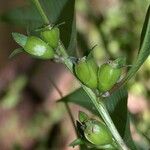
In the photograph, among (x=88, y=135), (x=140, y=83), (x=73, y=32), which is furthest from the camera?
(x=140, y=83)

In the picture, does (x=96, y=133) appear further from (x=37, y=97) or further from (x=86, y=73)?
(x=37, y=97)

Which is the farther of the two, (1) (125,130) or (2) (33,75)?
(2) (33,75)

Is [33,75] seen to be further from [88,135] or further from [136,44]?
[88,135]

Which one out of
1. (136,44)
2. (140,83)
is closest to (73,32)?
(140,83)

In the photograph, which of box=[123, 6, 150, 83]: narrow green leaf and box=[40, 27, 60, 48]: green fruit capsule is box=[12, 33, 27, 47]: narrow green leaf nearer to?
box=[40, 27, 60, 48]: green fruit capsule

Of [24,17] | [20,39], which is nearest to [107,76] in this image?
[20,39]

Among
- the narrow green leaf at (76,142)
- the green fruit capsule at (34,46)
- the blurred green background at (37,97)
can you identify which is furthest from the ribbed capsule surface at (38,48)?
the blurred green background at (37,97)

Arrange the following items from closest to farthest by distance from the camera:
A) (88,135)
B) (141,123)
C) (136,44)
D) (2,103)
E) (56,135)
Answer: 1. (88,135)
2. (141,123)
3. (136,44)
4. (56,135)
5. (2,103)
